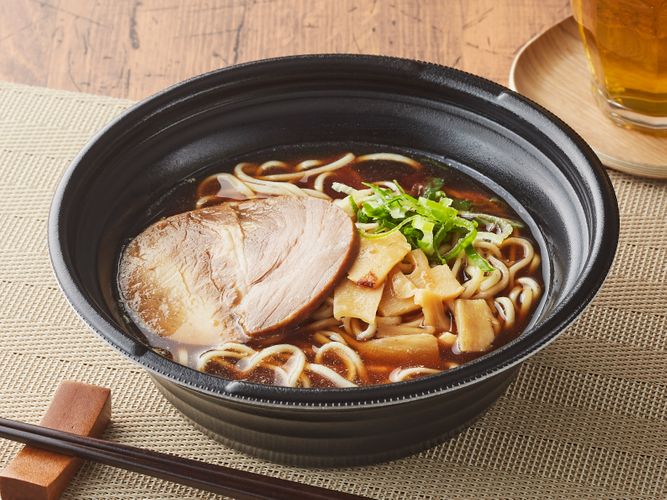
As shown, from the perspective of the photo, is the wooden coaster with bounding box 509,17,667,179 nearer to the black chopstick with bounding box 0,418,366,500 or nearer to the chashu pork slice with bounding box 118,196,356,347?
the chashu pork slice with bounding box 118,196,356,347

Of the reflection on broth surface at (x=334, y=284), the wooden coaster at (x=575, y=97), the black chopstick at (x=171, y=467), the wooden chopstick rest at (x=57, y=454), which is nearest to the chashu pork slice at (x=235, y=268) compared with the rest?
the reflection on broth surface at (x=334, y=284)

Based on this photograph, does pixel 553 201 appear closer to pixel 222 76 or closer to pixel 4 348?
pixel 222 76

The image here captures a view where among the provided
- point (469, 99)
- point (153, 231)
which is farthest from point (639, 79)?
point (153, 231)

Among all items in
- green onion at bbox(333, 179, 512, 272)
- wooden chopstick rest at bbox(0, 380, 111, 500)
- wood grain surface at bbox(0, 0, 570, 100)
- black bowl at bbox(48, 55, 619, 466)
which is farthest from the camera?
wood grain surface at bbox(0, 0, 570, 100)

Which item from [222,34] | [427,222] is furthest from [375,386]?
[222,34]

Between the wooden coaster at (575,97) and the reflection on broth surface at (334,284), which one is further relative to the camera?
the wooden coaster at (575,97)

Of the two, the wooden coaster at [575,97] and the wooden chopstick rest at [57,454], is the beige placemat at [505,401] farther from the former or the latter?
the wooden coaster at [575,97]

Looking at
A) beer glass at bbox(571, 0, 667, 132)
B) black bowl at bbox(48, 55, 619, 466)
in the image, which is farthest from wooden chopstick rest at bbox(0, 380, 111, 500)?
beer glass at bbox(571, 0, 667, 132)
